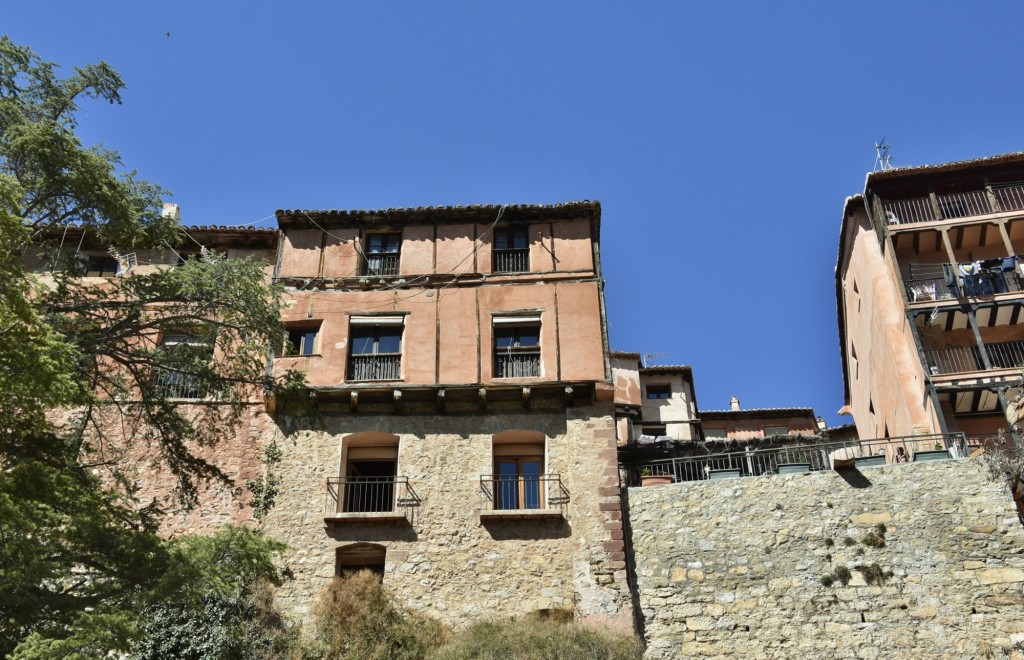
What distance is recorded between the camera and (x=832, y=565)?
17297 millimetres

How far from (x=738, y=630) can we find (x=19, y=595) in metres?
12.1

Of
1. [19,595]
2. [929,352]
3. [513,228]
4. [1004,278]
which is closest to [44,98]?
[19,595]

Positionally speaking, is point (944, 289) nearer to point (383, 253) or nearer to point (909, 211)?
point (909, 211)

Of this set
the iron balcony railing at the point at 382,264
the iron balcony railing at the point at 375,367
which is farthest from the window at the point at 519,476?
the iron balcony railing at the point at 382,264

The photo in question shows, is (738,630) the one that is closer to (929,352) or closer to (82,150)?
(929,352)

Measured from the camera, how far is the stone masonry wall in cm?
1791

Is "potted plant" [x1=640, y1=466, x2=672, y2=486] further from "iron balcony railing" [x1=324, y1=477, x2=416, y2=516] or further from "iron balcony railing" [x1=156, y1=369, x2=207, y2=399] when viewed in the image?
"iron balcony railing" [x1=156, y1=369, x2=207, y2=399]

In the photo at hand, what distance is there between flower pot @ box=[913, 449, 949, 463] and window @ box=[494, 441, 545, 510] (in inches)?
308

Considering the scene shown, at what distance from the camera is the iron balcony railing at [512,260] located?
22766 millimetres

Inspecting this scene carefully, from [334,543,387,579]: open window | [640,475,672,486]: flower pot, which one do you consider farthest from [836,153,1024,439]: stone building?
[334,543,387,579]: open window

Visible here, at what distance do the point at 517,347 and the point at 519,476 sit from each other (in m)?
3.25

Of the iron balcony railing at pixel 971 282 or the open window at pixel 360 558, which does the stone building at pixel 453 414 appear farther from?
the iron balcony railing at pixel 971 282

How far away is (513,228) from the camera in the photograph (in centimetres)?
2342

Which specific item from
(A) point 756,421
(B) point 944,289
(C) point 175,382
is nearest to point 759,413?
(A) point 756,421
